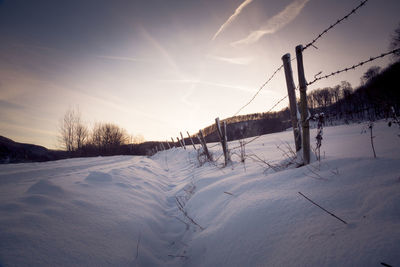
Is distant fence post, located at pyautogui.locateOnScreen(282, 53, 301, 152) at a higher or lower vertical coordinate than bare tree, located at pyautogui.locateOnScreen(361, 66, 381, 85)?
lower

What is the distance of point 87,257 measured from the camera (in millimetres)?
1058

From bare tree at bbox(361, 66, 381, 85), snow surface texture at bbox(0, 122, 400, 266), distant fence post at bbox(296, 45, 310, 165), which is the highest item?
bare tree at bbox(361, 66, 381, 85)

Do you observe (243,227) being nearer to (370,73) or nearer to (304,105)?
(304,105)

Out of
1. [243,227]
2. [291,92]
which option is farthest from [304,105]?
[243,227]

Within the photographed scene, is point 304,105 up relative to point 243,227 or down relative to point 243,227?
up

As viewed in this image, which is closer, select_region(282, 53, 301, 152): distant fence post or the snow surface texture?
the snow surface texture

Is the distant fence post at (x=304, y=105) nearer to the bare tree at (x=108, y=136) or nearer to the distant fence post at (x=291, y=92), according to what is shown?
the distant fence post at (x=291, y=92)

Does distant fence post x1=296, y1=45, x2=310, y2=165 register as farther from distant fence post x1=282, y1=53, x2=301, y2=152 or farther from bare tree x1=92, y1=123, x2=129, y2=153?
bare tree x1=92, y1=123, x2=129, y2=153

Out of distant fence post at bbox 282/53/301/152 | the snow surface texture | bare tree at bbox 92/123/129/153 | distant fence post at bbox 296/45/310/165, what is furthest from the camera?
bare tree at bbox 92/123/129/153

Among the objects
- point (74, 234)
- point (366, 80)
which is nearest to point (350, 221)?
point (74, 234)

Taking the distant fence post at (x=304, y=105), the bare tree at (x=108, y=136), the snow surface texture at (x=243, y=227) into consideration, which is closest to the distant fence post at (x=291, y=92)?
the distant fence post at (x=304, y=105)

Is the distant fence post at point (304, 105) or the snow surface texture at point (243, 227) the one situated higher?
the distant fence post at point (304, 105)

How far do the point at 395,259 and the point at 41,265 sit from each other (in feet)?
5.89

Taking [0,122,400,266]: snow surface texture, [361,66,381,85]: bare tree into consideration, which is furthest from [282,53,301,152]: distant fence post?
[361,66,381,85]: bare tree
